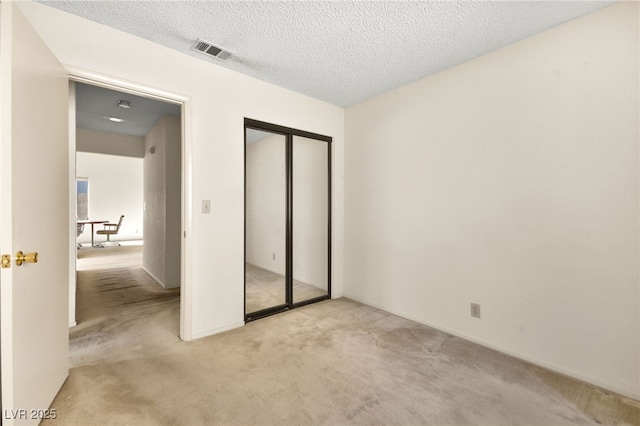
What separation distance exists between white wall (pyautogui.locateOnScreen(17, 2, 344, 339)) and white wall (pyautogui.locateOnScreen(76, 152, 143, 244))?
26.8 feet

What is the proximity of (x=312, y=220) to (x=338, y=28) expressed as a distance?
7.58ft

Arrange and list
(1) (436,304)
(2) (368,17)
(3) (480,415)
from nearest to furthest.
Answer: (3) (480,415), (2) (368,17), (1) (436,304)

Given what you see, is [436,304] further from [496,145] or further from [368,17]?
[368,17]

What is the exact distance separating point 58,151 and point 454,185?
3.04 m

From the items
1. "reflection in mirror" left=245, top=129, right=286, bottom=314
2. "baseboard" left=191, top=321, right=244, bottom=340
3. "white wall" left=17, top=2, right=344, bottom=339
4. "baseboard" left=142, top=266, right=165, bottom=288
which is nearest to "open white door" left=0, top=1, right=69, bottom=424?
"white wall" left=17, top=2, right=344, bottom=339

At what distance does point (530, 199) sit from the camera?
2.25m

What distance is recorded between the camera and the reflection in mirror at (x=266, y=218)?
11.5 ft

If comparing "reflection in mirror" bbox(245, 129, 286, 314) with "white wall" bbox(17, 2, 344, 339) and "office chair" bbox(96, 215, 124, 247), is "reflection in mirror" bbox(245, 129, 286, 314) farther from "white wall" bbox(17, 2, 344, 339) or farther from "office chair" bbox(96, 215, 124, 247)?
"office chair" bbox(96, 215, 124, 247)

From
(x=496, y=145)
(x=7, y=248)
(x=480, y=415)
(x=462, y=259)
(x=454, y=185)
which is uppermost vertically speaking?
(x=496, y=145)

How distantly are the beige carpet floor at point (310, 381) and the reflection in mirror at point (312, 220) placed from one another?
0.99 metres

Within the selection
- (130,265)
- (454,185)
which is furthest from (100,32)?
(130,265)

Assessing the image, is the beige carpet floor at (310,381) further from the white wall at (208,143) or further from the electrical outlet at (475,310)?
the white wall at (208,143)

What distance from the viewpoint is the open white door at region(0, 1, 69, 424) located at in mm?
1300

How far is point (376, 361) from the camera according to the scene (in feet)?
7.36
